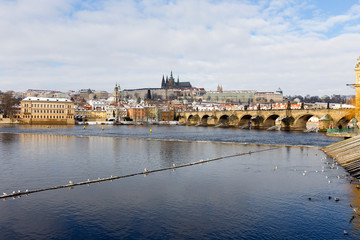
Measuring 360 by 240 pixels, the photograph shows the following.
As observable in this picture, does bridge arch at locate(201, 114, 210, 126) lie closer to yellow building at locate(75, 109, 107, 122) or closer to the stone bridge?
the stone bridge

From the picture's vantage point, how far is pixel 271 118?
4311 inches

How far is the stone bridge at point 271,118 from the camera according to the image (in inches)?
3209

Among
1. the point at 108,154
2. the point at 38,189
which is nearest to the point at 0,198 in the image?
the point at 38,189

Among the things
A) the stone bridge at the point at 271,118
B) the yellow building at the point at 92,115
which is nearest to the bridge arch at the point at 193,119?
the stone bridge at the point at 271,118

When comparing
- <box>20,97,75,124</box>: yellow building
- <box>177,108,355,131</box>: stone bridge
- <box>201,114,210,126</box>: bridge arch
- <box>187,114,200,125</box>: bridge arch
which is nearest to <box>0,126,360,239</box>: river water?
<box>177,108,355,131</box>: stone bridge

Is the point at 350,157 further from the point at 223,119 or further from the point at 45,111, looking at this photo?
the point at 45,111

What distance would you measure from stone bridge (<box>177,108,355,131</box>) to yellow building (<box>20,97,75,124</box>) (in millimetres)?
51864

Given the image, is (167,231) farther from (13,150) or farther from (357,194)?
(13,150)

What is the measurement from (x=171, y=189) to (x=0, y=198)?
990 centimetres

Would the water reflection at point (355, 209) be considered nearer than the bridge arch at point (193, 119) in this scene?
Yes

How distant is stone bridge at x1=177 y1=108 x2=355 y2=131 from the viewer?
267 ft

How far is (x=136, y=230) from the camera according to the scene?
598 inches

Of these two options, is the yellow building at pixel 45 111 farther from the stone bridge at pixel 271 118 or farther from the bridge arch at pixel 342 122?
the bridge arch at pixel 342 122

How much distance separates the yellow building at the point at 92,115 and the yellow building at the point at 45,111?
744 inches
